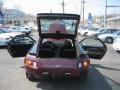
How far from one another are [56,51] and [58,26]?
2.73ft

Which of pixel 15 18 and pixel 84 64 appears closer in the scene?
pixel 84 64

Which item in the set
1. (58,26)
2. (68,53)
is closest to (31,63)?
(68,53)

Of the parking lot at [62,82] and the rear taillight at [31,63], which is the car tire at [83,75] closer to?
the parking lot at [62,82]

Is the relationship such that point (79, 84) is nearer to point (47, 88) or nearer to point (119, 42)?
point (47, 88)

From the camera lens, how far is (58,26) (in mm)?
10711

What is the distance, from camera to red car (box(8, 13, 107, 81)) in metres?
8.95

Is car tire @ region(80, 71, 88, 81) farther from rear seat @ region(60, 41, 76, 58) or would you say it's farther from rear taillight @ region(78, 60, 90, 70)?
rear seat @ region(60, 41, 76, 58)

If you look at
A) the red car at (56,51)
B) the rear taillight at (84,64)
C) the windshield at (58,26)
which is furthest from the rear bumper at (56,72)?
the windshield at (58,26)

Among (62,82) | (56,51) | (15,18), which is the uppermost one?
(56,51)

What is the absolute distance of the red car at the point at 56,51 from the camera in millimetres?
8945

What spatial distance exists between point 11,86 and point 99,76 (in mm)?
3120

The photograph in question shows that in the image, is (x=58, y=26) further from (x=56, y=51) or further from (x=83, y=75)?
(x=83, y=75)

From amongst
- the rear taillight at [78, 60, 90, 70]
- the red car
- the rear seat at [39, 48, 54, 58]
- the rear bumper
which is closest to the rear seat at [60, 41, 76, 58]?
the red car

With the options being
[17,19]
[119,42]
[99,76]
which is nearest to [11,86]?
[99,76]
